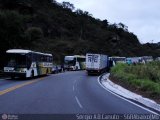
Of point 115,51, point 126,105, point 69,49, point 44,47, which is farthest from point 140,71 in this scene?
point 115,51

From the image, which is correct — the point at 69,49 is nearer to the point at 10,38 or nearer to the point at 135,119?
the point at 10,38

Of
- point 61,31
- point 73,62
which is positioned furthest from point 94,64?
point 61,31

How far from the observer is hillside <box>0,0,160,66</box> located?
5650 centimetres

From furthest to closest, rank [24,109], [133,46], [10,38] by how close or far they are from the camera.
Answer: [133,46] < [10,38] < [24,109]

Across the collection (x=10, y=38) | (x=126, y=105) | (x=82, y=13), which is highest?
(x=82, y=13)

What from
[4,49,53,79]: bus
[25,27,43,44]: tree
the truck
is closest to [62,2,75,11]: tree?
[25,27,43,44]: tree

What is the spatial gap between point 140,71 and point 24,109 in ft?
73.5

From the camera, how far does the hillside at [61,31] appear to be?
2224 inches

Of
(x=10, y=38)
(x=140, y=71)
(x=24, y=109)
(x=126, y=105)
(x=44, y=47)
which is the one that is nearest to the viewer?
(x=24, y=109)

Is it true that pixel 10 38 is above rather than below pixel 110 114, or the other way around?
above

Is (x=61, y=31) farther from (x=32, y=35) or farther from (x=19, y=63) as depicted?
(x=19, y=63)

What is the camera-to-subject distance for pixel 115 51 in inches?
5241

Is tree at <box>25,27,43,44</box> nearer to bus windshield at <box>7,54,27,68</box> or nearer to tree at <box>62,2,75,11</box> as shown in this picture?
bus windshield at <box>7,54,27,68</box>

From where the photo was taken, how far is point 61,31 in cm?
12588
